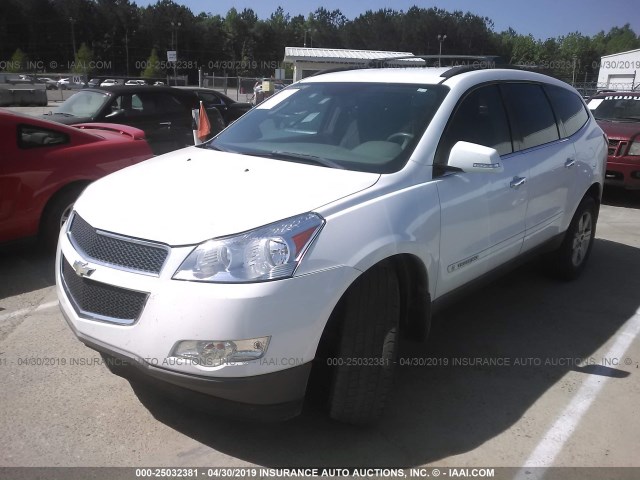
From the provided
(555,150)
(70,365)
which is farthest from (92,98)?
(555,150)

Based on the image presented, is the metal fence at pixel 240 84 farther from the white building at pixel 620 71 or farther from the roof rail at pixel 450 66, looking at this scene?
the roof rail at pixel 450 66

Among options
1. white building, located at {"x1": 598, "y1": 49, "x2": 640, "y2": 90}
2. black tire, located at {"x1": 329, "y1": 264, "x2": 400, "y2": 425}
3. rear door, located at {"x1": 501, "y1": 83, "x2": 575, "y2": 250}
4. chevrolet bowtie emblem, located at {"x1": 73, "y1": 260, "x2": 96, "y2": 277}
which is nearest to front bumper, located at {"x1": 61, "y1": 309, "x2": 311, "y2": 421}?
black tire, located at {"x1": 329, "y1": 264, "x2": 400, "y2": 425}

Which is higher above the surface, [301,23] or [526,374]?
[301,23]

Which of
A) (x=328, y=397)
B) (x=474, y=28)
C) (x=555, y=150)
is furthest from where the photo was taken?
(x=474, y=28)

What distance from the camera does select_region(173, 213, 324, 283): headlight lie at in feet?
7.79

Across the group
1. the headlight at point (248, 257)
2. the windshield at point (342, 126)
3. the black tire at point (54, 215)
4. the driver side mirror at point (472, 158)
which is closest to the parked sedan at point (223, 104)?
the black tire at point (54, 215)

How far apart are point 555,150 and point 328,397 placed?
2.86 metres

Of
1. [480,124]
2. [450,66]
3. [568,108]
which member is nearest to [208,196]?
[480,124]

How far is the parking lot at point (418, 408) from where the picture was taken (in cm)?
278

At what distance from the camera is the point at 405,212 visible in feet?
9.50

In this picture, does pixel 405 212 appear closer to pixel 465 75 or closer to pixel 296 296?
pixel 296 296

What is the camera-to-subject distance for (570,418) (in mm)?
3158

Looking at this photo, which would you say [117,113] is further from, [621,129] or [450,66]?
[621,129]

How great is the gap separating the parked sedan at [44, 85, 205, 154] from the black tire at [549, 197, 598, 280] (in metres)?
7.12
